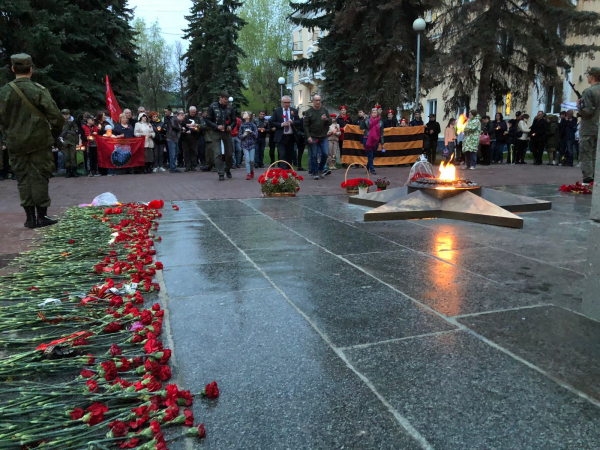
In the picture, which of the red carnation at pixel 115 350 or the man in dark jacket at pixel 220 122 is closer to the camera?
the red carnation at pixel 115 350

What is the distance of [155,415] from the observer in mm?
2139

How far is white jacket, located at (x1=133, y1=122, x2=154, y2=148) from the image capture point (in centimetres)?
1560

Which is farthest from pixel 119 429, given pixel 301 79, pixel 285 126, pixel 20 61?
pixel 301 79

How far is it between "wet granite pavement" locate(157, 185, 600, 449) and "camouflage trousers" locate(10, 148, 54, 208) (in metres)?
2.33

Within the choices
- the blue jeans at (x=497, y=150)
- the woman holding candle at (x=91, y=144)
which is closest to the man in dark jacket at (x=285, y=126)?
the woman holding candle at (x=91, y=144)

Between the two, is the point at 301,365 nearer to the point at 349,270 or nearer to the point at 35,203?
the point at 349,270

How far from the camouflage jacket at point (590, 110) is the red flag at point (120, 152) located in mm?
11748

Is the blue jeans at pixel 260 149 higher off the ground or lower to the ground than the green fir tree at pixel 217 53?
lower

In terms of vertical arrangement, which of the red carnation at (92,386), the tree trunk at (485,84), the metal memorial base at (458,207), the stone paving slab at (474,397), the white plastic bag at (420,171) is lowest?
the stone paving slab at (474,397)

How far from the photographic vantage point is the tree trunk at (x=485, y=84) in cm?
1947

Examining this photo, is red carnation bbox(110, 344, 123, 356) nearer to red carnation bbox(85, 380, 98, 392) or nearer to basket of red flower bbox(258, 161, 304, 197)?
red carnation bbox(85, 380, 98, 392)

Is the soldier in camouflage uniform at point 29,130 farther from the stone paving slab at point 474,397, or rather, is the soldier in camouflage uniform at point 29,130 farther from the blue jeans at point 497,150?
the blue jeans at point 497,150

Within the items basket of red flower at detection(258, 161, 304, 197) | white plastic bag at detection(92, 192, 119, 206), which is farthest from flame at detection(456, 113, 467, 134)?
white plastic bag at detection(92, 192, 119, 206)

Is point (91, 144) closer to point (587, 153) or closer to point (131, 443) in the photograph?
point (587, 153)
